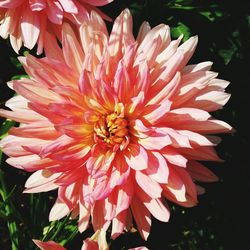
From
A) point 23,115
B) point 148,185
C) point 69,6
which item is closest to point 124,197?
point 148,185

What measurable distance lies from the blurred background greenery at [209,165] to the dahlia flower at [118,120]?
250mm

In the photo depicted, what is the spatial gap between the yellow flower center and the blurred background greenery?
329 mm

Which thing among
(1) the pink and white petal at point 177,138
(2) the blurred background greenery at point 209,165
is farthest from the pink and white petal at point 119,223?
(2) the blurred background greenery at point 209,165

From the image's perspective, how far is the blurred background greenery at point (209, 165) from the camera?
1.57 meters

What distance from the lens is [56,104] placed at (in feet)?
4.32

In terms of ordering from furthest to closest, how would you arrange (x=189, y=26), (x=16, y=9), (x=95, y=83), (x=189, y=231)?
(x=189, y=231) → (x=189, y=26) → (x=16, y=9) → (x=95, y=83)

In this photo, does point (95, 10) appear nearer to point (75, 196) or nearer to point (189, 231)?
point (75, 196)

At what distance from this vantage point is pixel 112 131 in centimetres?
144

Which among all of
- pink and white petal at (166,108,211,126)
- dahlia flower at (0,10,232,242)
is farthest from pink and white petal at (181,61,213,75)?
pink and white petal at (166,108,211,126)

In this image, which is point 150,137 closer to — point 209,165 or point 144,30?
point 144,30

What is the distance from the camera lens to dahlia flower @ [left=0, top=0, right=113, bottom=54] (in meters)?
1.34

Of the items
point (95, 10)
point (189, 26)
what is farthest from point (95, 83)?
point (189, 26)

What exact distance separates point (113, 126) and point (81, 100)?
0.12 metres

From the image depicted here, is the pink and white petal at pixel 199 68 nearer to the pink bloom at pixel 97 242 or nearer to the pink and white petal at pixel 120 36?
the pink and white petal at pixel 120 36
